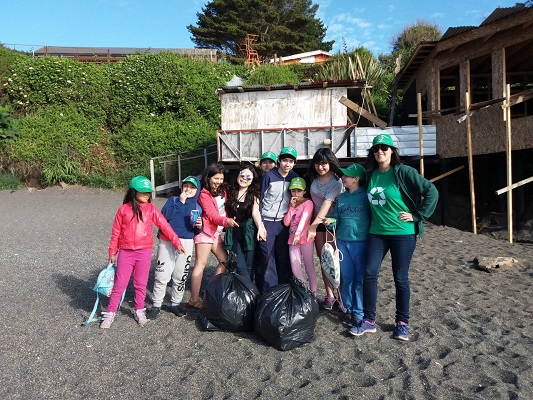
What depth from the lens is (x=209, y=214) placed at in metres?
4.53

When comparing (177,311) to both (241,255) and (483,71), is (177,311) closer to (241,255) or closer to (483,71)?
(241,255)

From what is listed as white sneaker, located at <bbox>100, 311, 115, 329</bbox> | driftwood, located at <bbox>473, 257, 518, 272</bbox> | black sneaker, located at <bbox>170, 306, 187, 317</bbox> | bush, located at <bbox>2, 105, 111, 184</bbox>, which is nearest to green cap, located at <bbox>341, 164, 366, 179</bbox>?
black sneaker, located at <bbox>170, 306, 187, 317</bbox>

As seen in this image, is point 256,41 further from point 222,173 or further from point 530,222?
point 222,173

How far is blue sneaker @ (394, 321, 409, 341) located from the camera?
383cm

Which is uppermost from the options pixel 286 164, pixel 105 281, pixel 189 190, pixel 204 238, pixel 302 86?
pixel 302 86

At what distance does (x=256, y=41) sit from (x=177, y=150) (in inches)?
646

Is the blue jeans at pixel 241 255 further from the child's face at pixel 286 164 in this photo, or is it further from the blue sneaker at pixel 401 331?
the blue sneaker at pixel 401 331

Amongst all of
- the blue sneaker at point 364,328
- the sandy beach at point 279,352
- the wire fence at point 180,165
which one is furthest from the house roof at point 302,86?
the blue sneaker at point 364,328

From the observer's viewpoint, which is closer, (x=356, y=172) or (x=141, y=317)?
(x=356, y=172)

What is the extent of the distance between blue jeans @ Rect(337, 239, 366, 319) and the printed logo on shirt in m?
0.42

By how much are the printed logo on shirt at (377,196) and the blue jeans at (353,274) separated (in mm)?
419

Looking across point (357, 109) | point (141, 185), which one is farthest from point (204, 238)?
point (357, 109)

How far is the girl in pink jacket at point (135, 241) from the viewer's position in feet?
14.2

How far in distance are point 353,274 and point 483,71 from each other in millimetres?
13674
